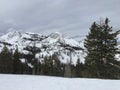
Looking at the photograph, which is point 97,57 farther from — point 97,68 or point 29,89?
point 29,89

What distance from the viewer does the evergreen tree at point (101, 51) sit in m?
25.9

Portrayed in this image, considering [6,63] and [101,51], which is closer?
[101,51]

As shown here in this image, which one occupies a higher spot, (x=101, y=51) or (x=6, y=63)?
(x=101, y=51)

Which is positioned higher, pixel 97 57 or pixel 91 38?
pixel 91 38

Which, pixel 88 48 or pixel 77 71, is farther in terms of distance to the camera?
pixel 77 71

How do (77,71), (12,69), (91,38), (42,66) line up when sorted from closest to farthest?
(91,38)
(12,69)
(77,71)
(42,66)

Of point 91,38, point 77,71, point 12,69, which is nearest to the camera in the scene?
point 91,38

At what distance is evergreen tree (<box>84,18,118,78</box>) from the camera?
2594cm

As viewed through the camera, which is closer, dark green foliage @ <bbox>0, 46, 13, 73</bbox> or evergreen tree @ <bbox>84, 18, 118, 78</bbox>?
evergreen tree @ <bbox>84, 18, 118, 78</bbox>

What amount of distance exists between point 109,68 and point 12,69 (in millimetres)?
22836

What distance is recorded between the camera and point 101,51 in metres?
26.4

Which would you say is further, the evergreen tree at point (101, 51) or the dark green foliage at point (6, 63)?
the dark green foliage at point (6, 63)

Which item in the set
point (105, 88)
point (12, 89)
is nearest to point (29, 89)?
point (12, 89)

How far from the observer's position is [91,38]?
2777 cm
